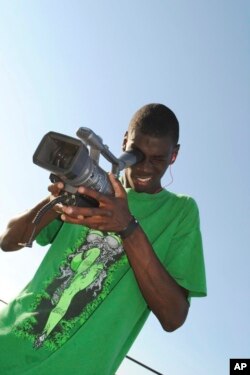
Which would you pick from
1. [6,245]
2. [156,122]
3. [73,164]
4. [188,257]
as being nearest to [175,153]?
[156,122]

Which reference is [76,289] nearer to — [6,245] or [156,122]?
[6,245]

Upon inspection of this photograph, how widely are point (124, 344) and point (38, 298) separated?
50 cm

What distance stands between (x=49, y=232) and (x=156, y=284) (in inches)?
33.5

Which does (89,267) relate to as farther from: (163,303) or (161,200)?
(161,200)

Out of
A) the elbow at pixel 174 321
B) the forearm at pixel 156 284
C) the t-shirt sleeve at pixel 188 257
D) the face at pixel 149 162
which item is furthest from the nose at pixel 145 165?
the elbow at pixel 174 321

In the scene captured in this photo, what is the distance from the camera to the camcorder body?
4.94 ft

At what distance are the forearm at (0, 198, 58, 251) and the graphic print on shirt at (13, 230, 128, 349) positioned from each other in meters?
0.24

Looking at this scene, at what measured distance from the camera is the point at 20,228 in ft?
7.45

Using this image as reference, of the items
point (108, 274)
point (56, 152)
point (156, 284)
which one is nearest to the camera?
point (56, 152)

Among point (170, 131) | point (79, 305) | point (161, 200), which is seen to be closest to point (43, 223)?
A: point (79, 305)

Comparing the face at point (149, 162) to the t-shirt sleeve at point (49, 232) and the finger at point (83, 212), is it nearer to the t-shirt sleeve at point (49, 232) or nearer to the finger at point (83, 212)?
the t-shirt sleeve at point (49, 232)

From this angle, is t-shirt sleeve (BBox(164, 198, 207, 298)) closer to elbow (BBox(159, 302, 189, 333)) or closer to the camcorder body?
elbow (BBox(159, 302, 189, 333))

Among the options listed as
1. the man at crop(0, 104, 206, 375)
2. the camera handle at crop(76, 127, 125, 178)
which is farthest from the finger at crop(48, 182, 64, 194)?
the camera handle at crop(76, 127, 125, 178)

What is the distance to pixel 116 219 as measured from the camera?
1658mm
